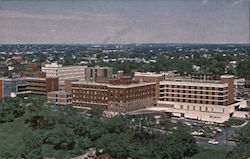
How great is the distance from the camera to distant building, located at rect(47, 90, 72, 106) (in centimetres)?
742

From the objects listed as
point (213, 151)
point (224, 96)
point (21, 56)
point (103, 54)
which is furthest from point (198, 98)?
point (103, 54)

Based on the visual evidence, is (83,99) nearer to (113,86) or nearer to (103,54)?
(113,86)

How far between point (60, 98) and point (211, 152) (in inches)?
142

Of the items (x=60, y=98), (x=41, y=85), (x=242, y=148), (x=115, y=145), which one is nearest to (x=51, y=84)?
(x=41, y=85)

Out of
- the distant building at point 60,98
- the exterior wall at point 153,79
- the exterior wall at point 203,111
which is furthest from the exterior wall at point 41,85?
the exterior wall at point 203,111

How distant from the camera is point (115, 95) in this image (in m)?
6.82

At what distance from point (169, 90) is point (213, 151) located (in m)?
2.69

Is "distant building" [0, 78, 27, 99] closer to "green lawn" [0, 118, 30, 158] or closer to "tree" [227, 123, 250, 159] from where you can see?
"green lawn" [0, 118, 30, 158]

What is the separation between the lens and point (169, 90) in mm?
7121

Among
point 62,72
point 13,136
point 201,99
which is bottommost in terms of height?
point 13,136

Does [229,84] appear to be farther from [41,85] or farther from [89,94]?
[41,85]

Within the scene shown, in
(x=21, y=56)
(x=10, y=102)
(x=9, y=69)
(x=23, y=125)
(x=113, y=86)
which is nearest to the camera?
(x=23, y=125)

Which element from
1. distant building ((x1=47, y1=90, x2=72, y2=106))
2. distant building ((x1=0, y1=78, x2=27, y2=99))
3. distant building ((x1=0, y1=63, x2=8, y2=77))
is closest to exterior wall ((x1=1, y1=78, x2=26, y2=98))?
distant building ((x1=0, y1=78, x2=27, y2=99))

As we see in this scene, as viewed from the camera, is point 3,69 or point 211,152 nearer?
point 211,152
